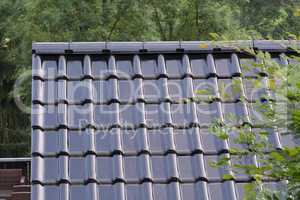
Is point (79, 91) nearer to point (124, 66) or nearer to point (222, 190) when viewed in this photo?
point (124, 66)

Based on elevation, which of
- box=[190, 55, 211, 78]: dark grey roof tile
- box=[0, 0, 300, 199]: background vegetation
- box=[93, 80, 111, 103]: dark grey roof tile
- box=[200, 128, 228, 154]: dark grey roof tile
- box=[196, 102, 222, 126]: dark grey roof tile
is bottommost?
box=[200, 128, 228, 154]: dark grey roof tile

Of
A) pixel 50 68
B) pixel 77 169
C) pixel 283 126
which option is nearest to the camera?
pixel 283 126

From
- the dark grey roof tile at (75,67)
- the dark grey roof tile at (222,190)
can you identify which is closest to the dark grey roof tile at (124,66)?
the dark grey roof tile at (75,67)

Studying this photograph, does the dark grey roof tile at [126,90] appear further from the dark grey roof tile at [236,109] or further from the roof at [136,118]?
the dark grey roof tile at [236,109]

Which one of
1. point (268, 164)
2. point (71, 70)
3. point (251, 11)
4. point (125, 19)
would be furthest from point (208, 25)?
point (268, 164)

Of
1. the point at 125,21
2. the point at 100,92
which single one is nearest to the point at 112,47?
the point at 100,92

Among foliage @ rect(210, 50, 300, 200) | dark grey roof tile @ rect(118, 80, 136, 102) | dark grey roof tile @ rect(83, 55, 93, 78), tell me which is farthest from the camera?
dark grey roof tile @ rect(83, 55, 93, 78)

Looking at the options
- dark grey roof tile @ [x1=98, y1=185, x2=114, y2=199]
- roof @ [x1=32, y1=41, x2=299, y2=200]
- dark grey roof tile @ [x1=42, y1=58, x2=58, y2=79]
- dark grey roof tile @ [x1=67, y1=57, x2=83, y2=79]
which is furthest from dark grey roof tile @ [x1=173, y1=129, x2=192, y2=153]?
dark grey roof tile @ [x1=42, y1=58, x2=58, y2=79]

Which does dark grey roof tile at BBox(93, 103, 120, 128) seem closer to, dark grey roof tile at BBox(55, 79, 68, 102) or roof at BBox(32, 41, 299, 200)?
roof at BBox(32, 41, 299, 200)

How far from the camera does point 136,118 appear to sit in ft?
12.4

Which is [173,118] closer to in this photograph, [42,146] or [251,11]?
[42,146]


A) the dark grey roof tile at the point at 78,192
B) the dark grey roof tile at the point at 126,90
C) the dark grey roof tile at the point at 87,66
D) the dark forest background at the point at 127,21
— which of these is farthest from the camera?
the dark forest background at the point at 127,21

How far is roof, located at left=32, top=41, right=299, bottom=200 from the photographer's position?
3.40 m

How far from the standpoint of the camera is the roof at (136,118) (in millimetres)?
3404
